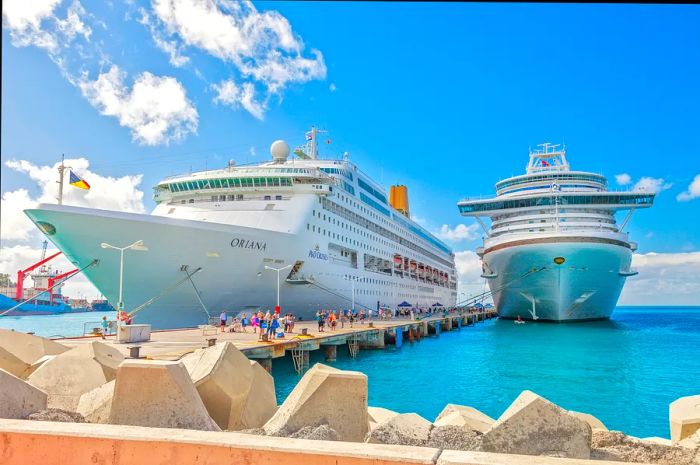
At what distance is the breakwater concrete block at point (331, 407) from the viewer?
560cm

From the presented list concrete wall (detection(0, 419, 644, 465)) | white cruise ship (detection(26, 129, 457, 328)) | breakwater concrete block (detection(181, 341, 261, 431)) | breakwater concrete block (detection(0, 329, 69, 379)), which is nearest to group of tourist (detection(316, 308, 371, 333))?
white cruise ship (detection(26, 129, 457, 328))

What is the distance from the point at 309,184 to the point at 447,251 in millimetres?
59099

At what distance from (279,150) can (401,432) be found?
34.6 m

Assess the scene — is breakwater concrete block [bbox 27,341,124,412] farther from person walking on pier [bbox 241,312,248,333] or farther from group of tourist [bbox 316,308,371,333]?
group of tourist [bbox 316,308,371,333]

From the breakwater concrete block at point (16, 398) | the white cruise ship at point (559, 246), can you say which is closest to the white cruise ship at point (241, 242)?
the white cruise ship at point (559, 246)

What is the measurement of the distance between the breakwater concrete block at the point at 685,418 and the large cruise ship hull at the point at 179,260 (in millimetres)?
19005

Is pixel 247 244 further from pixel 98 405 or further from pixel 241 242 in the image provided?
pixel 98 405

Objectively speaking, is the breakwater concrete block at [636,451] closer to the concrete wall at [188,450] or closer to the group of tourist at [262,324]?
the concrete wall at [188,450]

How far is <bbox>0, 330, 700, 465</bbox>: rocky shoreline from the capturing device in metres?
5.01

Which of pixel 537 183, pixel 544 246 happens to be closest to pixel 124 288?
pixel 544 246

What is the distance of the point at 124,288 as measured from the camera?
22188 mm

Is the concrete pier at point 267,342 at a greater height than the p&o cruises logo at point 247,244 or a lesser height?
lesser

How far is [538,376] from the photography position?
19031mm

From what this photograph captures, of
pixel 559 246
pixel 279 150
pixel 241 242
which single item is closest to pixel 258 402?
pixel 241 242
